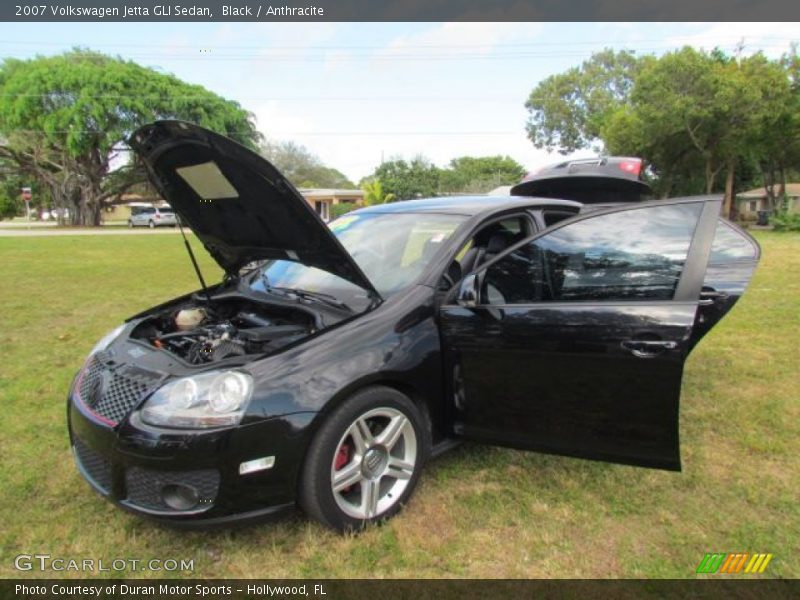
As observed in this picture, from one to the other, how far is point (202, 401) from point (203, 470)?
0.89 feet

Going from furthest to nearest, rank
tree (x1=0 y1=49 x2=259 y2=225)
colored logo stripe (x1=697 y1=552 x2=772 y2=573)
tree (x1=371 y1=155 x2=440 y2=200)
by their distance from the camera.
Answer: tree (x1=371 y1=155 x2=440 y2=200)
tree (x1=0 y1=49 x2=259 y2=225)
colored logo stripe (x1=697 y1=552 x2=772 y2=573)

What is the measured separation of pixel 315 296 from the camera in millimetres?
2990

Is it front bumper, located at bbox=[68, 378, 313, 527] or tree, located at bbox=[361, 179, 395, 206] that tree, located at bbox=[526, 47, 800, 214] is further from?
front bumper, located at bbox=[68, 378, 313, 527]

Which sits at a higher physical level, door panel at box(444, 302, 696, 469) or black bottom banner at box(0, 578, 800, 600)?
door panel at box(444, 302, 696, 469)

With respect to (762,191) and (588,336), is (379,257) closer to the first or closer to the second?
(588,336)

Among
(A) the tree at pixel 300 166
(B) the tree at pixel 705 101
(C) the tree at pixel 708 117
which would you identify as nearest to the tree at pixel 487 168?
(A) the tree at pixel 300 166

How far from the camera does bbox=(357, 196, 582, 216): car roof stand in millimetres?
3309

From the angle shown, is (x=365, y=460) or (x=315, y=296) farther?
(x=315, y=296)

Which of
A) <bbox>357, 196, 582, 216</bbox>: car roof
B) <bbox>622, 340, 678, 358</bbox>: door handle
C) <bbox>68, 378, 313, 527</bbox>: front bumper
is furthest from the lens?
<bbox>357, 196, 582, 216</bbox>: car roof

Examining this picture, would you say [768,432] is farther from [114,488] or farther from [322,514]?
[114,488]

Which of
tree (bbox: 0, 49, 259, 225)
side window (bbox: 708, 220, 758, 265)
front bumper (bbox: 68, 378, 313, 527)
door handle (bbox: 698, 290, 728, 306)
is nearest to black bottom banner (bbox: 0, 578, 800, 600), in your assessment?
front bumper (bbox: 68, 378, 313, 527)

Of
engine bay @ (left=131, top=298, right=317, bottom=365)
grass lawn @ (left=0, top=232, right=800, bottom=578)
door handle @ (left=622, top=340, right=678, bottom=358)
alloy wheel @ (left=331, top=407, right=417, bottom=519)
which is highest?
engine bay @ (left=131, top=298, right=317, bottom=365)

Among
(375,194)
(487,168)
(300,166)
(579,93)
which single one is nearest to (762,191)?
(579,93)

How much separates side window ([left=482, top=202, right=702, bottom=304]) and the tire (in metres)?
0.77
